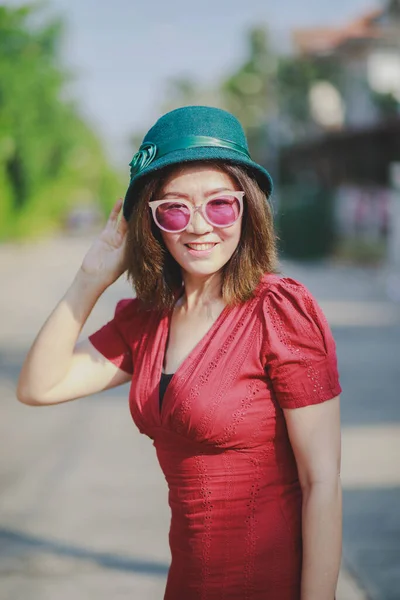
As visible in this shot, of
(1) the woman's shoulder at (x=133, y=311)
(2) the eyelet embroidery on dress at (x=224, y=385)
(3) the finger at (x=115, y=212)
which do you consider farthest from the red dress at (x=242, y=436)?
(3) the finger at (x=115, y=212)

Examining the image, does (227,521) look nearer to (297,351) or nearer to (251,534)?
(251,534)

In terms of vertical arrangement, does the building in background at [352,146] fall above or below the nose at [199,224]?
above

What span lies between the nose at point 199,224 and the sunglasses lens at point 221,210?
0.02m

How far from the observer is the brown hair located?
1.92 meters

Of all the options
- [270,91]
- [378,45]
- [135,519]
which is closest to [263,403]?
[135,519]

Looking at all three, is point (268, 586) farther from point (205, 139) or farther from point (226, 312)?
point (205, 139)

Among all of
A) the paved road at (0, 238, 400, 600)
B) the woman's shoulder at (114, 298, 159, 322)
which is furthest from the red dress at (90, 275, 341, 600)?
the paved road at (0, 238, 400, 600)

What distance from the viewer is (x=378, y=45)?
105 feet

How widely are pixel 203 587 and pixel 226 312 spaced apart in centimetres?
65

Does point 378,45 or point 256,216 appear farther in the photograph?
point 378,45

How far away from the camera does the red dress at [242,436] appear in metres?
1.80

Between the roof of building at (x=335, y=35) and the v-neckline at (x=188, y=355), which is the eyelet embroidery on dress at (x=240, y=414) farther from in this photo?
the roof of building at (x=335, y=35)

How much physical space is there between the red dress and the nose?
197 mm

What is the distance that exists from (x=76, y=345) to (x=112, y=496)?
9.35 feet
